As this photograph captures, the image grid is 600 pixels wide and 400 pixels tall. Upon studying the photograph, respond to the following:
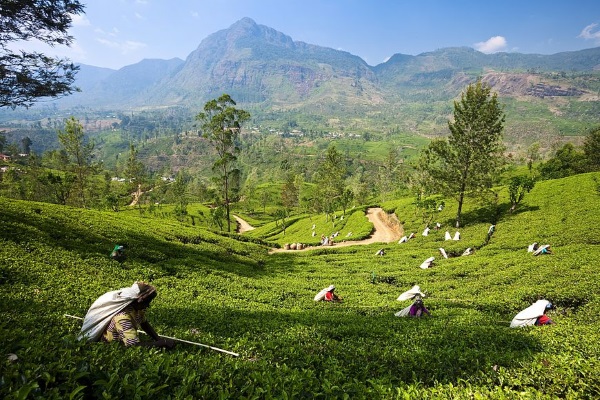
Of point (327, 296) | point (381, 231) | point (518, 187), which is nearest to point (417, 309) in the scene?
point (327, 296)

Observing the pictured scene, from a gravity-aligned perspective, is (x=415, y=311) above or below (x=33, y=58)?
below

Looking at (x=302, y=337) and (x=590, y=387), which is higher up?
(x=590, y=387)

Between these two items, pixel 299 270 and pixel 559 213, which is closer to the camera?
pixel 299 270

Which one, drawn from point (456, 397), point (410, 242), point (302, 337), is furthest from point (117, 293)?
point (410, 242)

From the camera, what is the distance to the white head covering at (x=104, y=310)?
7320 mm

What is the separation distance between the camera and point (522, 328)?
12734 mm

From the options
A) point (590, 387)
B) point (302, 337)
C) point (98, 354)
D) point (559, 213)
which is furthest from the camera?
point (559, 213)

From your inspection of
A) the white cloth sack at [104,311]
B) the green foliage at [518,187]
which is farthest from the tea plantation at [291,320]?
the green foliage at [518,187]

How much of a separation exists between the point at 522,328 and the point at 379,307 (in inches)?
271

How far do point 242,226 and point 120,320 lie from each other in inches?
3924

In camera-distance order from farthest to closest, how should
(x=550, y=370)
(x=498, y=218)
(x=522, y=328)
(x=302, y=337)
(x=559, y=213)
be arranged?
(x=498, y=218) < (x=559, y=213) < (x=522, y=328) < (x=302, y=337) < (x=550, y=370)

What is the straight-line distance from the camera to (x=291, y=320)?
494 inches

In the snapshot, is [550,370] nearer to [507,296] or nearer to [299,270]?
[507,296]

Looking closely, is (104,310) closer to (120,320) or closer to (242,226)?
(120,320)
